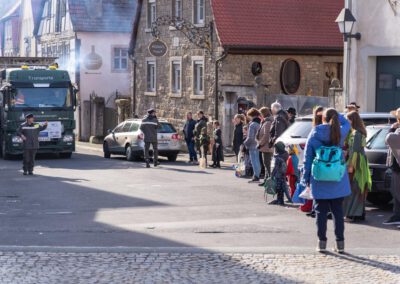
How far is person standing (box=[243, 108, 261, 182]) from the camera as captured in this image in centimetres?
2156

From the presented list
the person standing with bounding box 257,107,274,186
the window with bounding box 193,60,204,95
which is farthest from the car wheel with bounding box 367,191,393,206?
the window with bounding box 193,60,204,95

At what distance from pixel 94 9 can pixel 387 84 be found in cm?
2920

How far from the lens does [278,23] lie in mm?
37125

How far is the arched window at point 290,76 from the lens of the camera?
36.7 meters

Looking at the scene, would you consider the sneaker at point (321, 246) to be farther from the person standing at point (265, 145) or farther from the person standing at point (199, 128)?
Result: the person standing at point (199, 128)

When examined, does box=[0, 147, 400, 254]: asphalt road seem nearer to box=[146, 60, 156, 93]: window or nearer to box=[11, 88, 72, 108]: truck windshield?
box=[11, 88, 72, 108]: truck windshield

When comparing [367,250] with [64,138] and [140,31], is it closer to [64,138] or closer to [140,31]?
[64,138]

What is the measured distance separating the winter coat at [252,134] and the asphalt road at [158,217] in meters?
0.82

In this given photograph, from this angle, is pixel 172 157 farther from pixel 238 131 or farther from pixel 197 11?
pixel 197 11

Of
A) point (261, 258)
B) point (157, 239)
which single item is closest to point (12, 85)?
point (157, 239)

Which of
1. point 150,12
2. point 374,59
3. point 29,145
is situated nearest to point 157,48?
point 150,12

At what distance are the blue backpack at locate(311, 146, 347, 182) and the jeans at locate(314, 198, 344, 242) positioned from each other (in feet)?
0.92

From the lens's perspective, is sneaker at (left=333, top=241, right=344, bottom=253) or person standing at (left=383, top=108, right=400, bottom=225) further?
person standing at (left=383, top=108, right=400, bottom=225)

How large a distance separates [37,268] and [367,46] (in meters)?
17.9
